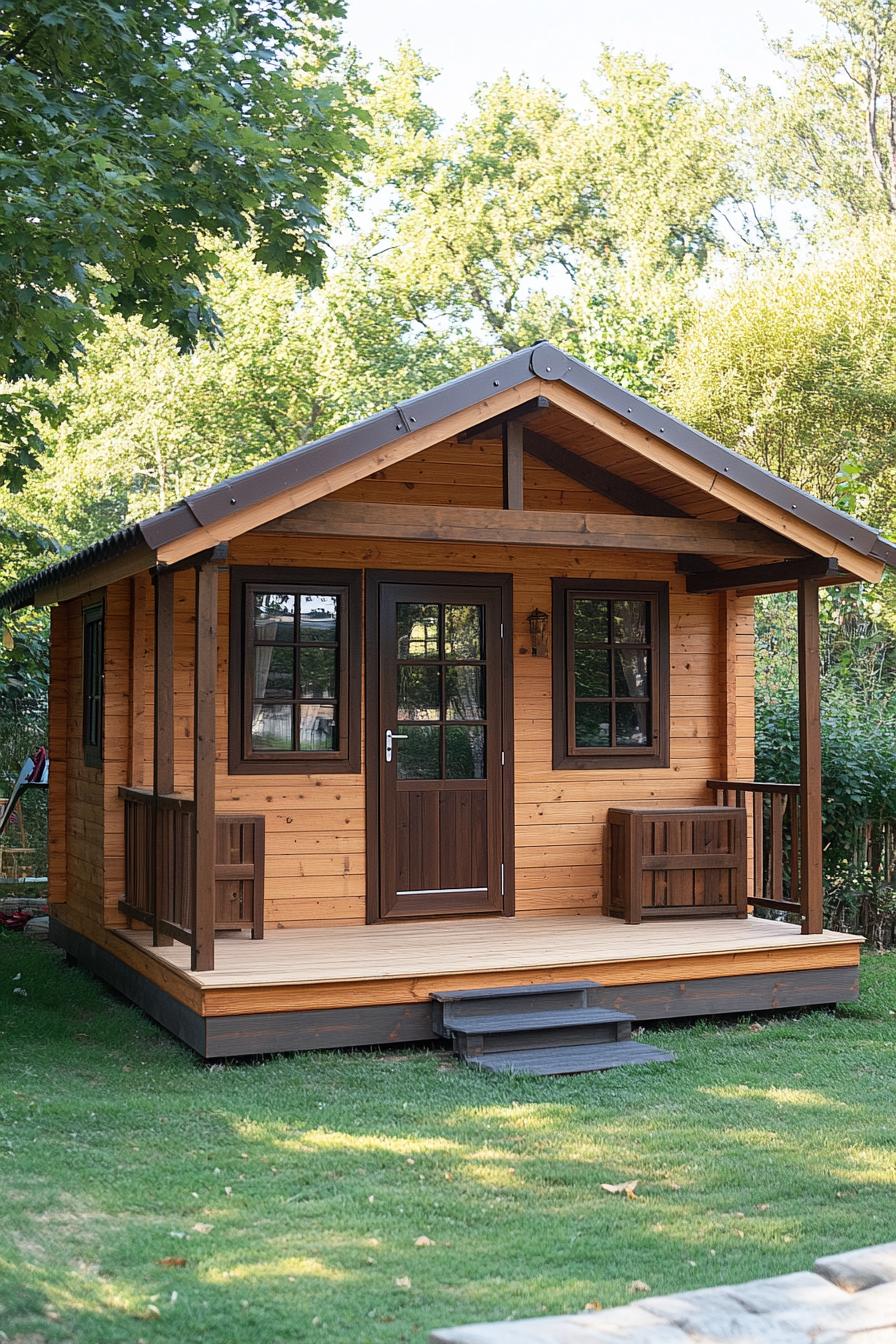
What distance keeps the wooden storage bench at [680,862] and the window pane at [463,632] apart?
1.35 meters

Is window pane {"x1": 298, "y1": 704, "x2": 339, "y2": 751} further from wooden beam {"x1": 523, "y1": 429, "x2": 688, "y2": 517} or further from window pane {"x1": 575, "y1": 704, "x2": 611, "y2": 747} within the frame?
wooden beam {"x1": 523, "y1": 429, "x2": 688, "y2": 517}

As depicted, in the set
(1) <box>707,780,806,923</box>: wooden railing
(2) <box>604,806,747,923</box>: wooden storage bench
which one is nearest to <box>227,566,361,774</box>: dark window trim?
(2) <box>604,806,747,923</box>: wooden storage bench

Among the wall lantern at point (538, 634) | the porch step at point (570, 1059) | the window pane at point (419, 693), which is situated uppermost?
the wall lantern at point (538, 634)

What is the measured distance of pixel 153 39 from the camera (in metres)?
8.66

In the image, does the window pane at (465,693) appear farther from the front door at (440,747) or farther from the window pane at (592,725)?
the window pane at (592,725)

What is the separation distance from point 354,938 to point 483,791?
134 centimetres

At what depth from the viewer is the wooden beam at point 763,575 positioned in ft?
26.2

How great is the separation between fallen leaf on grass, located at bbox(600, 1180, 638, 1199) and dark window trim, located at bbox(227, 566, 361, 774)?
3910mm

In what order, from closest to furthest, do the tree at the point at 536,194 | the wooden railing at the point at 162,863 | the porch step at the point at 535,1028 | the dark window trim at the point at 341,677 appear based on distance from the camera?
the porch step at the point at 535,1028 → the wooden railing at the point at 162,863 → the dark window trim at the point at 341,677 → the tree at the point at 536,194

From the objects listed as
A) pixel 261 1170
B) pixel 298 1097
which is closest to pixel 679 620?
pixel 298 1097

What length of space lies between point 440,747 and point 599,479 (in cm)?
199

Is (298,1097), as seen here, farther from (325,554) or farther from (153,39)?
(153,39)

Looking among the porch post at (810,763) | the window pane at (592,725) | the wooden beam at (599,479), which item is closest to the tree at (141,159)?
the wooden beam at (599,479)

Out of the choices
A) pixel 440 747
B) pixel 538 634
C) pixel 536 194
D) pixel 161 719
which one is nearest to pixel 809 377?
pixel 538 634
